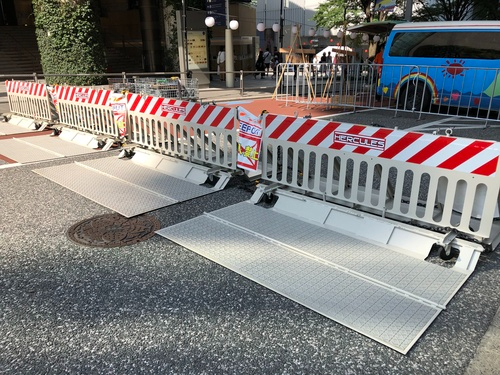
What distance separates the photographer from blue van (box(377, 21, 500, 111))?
11.2m

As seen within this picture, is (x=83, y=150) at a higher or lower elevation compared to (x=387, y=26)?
lower

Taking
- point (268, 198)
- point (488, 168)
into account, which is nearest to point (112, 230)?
point (268, 198)

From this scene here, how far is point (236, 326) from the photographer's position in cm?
306

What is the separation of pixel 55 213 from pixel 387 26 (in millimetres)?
17184

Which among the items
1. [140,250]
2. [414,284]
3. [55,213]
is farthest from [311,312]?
[55,213]

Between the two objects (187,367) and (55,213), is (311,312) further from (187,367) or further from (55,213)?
(55,213)

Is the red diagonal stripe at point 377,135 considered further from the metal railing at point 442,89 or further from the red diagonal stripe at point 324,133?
the metal railing at point 442,89

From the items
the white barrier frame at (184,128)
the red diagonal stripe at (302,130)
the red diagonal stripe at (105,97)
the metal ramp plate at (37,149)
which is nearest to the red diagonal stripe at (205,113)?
the white barrier frame at (184,128)

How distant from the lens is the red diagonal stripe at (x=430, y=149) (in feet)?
13.4

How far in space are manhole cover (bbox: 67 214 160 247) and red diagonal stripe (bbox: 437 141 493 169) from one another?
10.5ft

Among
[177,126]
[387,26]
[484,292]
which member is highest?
[387,26]

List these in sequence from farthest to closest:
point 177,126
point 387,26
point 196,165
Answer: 1. point 387,26
2. point 177,126
3. point 196,165

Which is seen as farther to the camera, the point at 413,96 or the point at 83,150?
the point at 413,96

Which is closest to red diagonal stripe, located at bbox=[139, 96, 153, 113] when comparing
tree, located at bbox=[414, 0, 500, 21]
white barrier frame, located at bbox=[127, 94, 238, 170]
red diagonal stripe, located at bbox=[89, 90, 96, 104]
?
white barrier frame, located at bbox=[127, 94, 238, 170]
